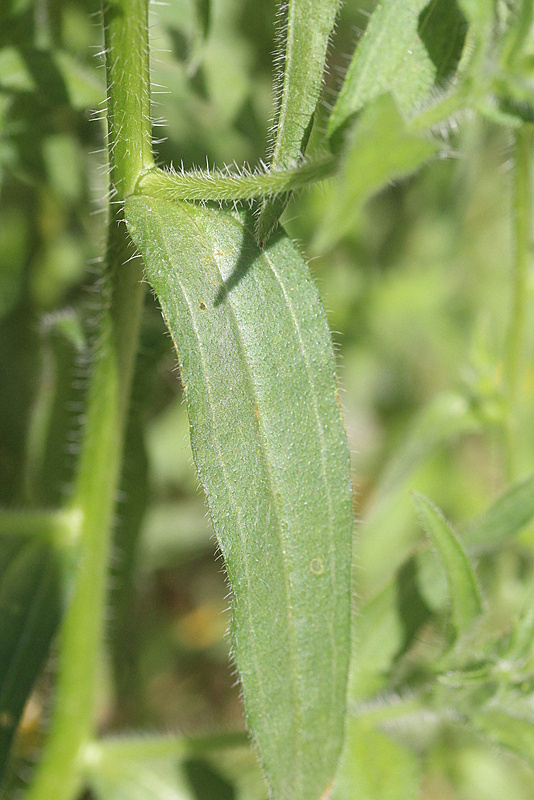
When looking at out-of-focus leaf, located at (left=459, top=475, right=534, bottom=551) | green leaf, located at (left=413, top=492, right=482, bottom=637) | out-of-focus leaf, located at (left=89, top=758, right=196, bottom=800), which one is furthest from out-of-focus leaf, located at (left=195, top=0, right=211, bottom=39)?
out-of-focus leaf, located at (left=89, top=758, right=196, bottom=800)

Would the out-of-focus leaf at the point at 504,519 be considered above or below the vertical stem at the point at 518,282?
below

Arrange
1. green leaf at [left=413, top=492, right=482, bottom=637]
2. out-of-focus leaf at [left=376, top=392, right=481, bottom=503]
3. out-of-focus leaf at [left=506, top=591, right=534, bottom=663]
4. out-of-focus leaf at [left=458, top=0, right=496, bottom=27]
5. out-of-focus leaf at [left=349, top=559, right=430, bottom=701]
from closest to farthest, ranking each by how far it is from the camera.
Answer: out-of-focus leaf at [left=458, top=0, right=496, bottom=27], green leaf at [left=413, top=492, right=482, bottom=637], out-of-focus leaf at [left=506, top=591, right=534, bottom=663], out-of-focus leaf at [left=349, top=559, right=430, bottom=701], out-of-focus leaf at [left=376, top=392, right=481, bottom=503]

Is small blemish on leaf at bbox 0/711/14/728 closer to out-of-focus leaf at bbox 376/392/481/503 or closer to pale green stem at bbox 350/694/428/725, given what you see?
pale green stem at bbox 350/694/428/725

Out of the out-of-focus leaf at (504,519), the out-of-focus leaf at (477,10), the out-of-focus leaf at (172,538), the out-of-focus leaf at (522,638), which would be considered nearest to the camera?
the out-of-focus leaf at (477,10)

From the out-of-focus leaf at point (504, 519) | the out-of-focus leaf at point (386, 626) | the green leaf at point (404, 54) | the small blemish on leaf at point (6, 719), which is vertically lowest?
the small blemish on leaf at point (6, 719)

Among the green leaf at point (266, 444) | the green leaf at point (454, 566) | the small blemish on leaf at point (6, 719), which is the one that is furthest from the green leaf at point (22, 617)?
the green leaf at point (454, 566)

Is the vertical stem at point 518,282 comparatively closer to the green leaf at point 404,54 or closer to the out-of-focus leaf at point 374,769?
the green leaf at point 404,54

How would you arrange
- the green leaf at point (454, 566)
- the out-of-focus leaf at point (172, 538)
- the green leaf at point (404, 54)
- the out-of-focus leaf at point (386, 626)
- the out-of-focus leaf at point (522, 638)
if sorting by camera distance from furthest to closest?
1. the out-of-focus leaf at point (172, 538)
2. the out-of-focus leaf at point (386, 626)
3. the out-of-focus leaf at point (522, 638)
4. the green leaf at point (454, 566)
5. the green leaf at point (404, 54)
